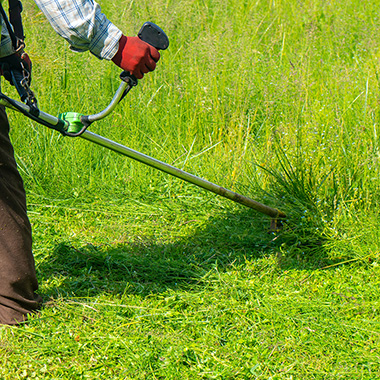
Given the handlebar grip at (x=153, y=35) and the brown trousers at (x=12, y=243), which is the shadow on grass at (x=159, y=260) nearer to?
the brown trousers at (x=12, y=243)

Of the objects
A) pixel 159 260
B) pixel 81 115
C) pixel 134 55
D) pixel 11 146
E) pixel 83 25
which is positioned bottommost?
pixel 159 260

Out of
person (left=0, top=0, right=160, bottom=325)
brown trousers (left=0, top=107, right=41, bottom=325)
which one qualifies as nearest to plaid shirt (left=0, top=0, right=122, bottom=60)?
person (left=0, top=0, right=160, bottom=325)

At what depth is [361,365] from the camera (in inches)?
92.9

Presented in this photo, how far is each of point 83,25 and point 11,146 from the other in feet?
2.42

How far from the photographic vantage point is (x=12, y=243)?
2447 mm

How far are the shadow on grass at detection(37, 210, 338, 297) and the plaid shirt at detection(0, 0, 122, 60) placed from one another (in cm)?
127

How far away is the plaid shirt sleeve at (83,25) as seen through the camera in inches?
80.0

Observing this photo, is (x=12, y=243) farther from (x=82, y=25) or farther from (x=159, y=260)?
(x=82, y=25)

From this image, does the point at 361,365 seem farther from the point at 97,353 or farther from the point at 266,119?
the point at 266,119

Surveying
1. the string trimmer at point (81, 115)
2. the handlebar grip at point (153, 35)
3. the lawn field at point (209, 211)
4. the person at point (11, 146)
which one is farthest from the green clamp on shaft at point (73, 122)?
the lawn field at point (209, 211)

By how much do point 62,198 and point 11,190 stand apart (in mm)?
1292


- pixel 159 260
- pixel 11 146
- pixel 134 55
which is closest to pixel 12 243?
pixel 11 146

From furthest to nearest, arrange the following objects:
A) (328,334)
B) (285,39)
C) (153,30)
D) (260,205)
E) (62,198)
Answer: (285,39)
(62,198)
(260,205)
(328,334)
(153,30)

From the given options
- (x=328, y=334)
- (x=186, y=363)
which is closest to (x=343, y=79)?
(x=328, y=334)
